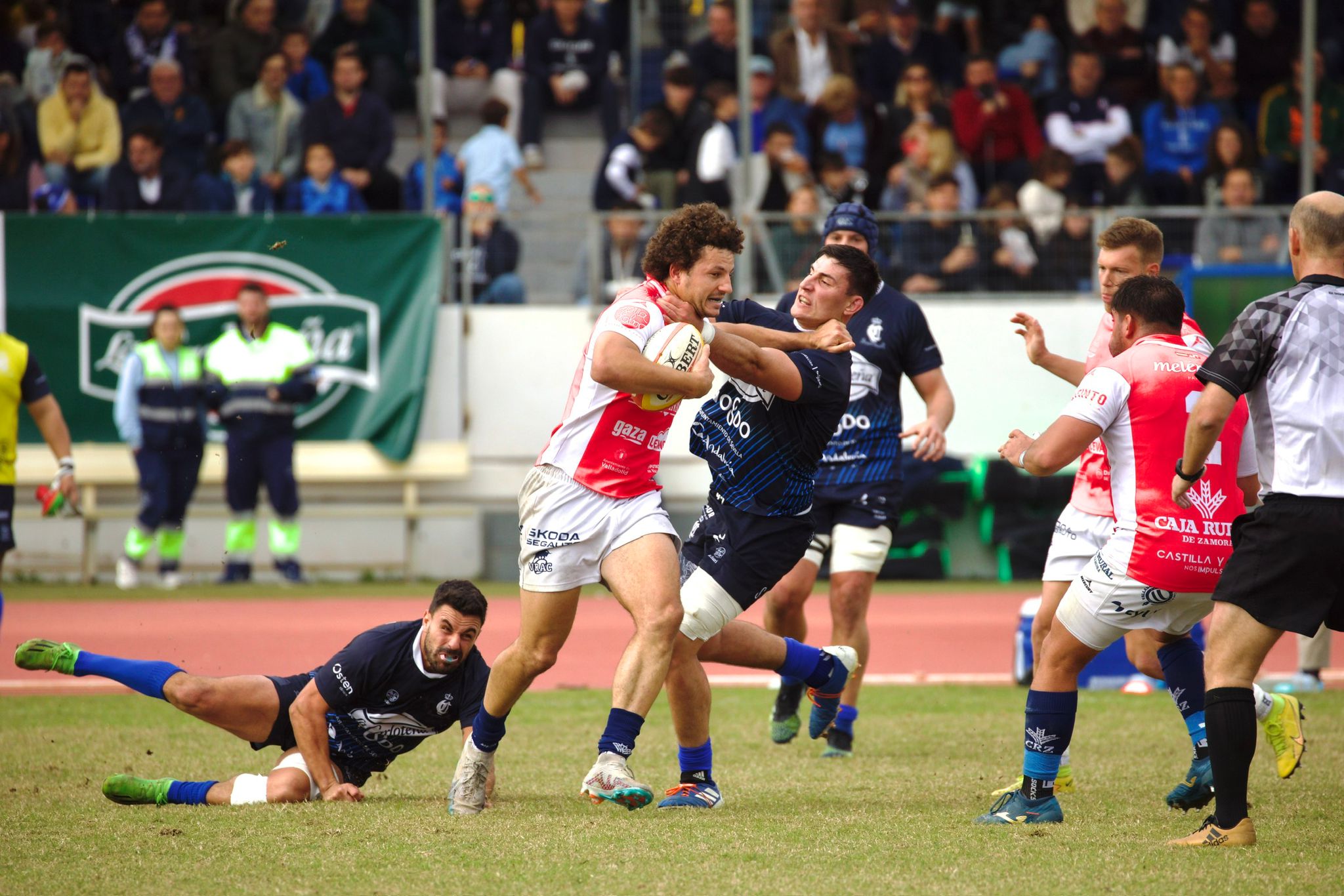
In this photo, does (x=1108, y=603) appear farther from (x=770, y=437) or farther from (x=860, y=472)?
(x=860, y=472)

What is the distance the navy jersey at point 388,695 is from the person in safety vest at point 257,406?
9.11 m

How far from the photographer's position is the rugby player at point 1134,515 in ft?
17.6

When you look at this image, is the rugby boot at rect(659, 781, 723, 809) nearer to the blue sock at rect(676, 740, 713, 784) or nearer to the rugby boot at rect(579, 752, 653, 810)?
the blue sock at rect(676, 740, 713, 784)

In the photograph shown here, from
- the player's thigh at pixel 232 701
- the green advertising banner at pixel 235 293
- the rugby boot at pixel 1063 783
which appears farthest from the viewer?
the green advertising banner at pixel 235 293

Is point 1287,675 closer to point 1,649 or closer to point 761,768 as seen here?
point 761,768

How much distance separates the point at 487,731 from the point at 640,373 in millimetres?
1510

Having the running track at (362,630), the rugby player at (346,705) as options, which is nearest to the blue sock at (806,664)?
the rugby player at (346,705)

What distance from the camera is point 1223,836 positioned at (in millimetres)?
5027

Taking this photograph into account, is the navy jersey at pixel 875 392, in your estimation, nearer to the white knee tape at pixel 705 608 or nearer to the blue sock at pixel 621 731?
the white knee tape at pixel 705 608

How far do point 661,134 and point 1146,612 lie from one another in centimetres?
1124

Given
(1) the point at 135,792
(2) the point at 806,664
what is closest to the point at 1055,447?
(2) the point at 806,664

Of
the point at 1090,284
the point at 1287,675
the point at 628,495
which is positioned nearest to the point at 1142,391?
the point at 628,495

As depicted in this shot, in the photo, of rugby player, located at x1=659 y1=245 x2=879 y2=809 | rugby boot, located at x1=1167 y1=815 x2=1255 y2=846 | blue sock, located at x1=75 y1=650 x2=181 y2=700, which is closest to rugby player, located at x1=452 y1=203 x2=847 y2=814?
rugby player, located at x1=659 y1=245 x2=879 y2=809

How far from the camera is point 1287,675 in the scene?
9992 mm
